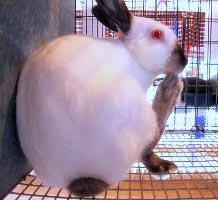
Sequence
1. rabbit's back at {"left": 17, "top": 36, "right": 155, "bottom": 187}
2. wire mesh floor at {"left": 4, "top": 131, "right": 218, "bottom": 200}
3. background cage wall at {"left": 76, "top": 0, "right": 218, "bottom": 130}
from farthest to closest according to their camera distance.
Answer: background cage wall at {"left": 76, "top": 0, "right": 218, "bottom": 130}
wire mesh floor at {"left": 4, "top": 131, "right": 218, "bottom": 200}
rabbit's back at {"left": 17, "top": 36, "right": 155, "bottom": 187}

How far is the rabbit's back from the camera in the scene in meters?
0.52

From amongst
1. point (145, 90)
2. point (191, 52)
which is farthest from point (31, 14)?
point (191, 52)

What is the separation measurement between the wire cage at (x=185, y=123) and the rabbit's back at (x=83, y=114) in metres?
0.14

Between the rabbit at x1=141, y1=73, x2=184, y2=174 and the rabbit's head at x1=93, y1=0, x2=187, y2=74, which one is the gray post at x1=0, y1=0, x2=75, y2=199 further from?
the rabbit at x1=141, y1=73, x2=184, y2=174

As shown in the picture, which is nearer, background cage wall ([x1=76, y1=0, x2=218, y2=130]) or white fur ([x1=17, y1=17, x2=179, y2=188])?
white fur ([x1=17, y1=17, x2=179, y2=188])

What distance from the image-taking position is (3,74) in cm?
59

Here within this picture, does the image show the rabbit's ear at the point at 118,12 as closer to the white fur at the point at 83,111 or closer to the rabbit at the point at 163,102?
the white fur at the point at 83,111

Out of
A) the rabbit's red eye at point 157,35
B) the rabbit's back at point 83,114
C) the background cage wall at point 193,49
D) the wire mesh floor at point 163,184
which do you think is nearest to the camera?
the rabbit's back at point 83,114

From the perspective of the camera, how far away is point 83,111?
1.69ft

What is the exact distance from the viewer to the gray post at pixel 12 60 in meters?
0.59

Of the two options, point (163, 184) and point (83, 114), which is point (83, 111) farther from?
point (163, 184)

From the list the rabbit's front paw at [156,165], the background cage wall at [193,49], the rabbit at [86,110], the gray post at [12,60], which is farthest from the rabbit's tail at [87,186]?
the background cage wall at [193,49]

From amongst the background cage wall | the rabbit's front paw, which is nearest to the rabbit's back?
the rabbit's front paw

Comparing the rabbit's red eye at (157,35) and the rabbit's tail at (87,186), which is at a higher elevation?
the rabbit's red eye at (157,35)
